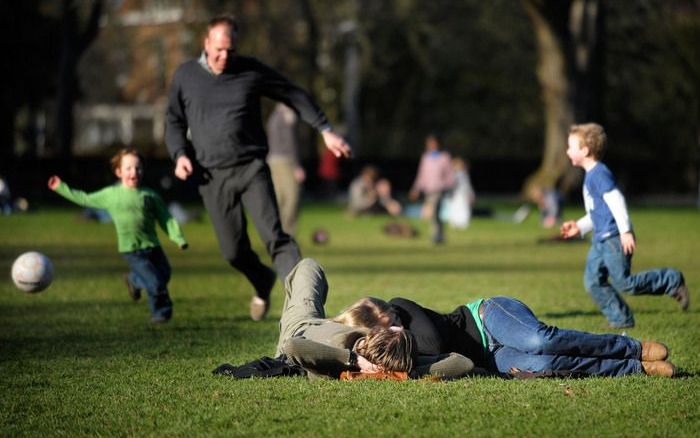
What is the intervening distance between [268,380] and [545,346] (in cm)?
165

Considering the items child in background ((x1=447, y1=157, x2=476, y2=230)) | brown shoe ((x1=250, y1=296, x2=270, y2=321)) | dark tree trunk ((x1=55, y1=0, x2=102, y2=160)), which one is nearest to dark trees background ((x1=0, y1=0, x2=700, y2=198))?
dark tree trunk ((x1=55, y1=0, x2=102, y2=160))

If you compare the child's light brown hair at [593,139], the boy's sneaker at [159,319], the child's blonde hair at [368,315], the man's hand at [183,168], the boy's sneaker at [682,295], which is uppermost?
the child's light brown hair at [593,139]

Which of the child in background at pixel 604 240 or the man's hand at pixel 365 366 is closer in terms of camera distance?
the man's hand at pixel 365 366

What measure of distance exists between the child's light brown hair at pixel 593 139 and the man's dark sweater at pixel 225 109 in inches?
81.5

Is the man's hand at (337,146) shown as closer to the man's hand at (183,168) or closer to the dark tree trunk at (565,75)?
the man's hand at (183,168)

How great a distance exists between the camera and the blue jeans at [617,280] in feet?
33.2

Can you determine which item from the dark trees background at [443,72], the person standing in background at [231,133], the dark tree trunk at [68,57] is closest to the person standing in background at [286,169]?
the person standing in background at [231,133]

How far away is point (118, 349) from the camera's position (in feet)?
29.8

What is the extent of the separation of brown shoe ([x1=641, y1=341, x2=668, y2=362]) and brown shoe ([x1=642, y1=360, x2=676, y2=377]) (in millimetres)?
30

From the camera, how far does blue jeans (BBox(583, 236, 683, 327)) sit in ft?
33.2

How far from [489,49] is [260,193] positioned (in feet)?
152

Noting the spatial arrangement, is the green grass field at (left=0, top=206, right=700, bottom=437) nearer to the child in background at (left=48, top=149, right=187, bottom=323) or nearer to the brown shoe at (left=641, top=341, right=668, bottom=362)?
the brown shoe at (left=641, top=341, right=668, bottom=362)

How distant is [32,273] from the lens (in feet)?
36.1

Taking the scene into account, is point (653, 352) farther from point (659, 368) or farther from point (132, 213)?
point (132, 213)
